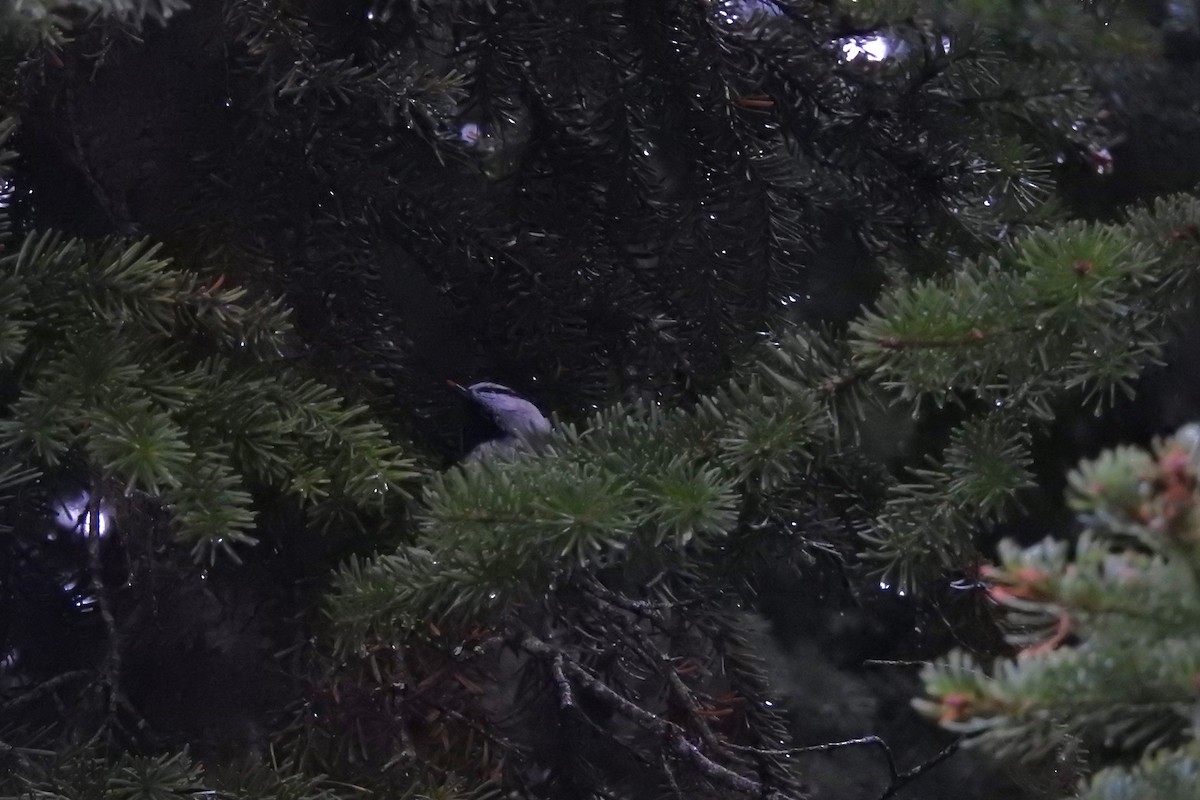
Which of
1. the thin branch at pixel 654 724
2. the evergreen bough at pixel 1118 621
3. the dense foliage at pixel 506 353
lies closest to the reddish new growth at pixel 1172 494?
the evergreen bough at pixel 1118 621

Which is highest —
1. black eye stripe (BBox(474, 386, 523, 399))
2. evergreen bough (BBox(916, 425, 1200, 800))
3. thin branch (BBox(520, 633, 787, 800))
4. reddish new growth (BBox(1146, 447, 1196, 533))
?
black eye stripe (BBox(474, 386, 523, 399))

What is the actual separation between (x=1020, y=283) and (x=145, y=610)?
75cm

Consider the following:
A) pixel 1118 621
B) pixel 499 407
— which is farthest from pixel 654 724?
pixel 1118 621

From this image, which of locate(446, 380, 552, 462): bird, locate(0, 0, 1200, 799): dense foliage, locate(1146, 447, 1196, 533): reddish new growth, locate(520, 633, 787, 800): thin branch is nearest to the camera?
locate(1146, 447, 1196, 533): reddish new growth

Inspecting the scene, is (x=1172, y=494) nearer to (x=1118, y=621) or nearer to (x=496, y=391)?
(x=1118, y=621)

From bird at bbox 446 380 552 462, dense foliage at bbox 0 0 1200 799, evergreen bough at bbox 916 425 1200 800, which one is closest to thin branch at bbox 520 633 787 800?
dense foliage at bbox 0 0 1200 799

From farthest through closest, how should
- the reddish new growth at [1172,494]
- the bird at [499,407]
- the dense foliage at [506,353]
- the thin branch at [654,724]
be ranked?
the bird at [499,407] → the thin branch at [654,724] → the dense foliage at [506,353] → the reddish new growth at [1172,494]

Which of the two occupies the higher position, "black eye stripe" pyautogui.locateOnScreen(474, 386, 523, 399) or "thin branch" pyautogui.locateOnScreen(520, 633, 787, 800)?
"black eye stripe" pyautogui.locateOnScreen(474, 386, 523, 399)

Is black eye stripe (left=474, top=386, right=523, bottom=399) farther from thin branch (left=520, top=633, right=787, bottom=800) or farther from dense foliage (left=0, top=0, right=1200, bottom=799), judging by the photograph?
thin branch (left=520, top=633, right=787, bottom=800)

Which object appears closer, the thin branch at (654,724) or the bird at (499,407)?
the thin branch at (654,724)

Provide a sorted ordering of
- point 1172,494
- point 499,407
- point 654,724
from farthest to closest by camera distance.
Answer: point 499,407
point 654,724
point 1172,494

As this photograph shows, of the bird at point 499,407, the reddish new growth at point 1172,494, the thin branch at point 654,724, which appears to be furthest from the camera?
the bird at point 499,407

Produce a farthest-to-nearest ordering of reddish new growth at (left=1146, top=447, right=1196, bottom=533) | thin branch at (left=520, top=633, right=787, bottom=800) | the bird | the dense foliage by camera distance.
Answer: the bird
thin branch at (left=520, top=633, right=787, bottom=800)
the dense foliage
reddish new growth at (left=1146, top=447, right=1196, bottom=533)

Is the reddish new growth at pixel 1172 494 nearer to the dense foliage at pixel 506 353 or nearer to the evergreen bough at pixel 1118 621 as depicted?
the evergreen bough at pixel 1118 621
